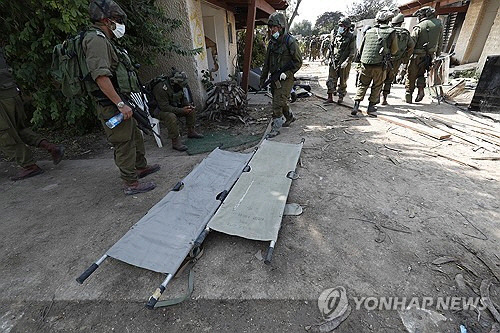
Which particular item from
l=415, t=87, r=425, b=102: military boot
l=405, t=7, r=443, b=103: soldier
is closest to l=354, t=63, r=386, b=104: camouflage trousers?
l=405, t=7, r=443, b=103: soldier

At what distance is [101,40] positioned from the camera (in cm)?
210

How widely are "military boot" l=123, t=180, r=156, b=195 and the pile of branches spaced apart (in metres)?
2.58

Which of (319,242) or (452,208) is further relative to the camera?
(452,208)

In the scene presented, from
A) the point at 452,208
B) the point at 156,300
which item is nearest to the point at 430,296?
the point at 452,208

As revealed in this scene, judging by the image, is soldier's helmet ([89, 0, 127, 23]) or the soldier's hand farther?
the soldier's hand

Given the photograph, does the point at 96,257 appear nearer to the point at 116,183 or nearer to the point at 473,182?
the point at 116,183

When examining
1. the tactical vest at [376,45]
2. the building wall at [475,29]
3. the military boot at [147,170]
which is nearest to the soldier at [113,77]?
the military boot at [147,170]

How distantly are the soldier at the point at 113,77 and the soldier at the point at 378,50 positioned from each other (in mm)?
4034

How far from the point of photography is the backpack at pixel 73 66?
215cm

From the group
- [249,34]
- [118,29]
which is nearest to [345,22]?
[249,34]

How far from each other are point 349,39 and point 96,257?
233 inches

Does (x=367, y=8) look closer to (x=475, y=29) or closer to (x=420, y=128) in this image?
(x=475, y=29)

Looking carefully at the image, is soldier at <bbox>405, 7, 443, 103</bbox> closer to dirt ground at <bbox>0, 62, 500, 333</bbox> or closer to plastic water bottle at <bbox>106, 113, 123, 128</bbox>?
dirt ground at <bbox>0, 62, 500, 333</bbox>

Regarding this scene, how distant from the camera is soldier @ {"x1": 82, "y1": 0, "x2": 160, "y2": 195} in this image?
2.09m
